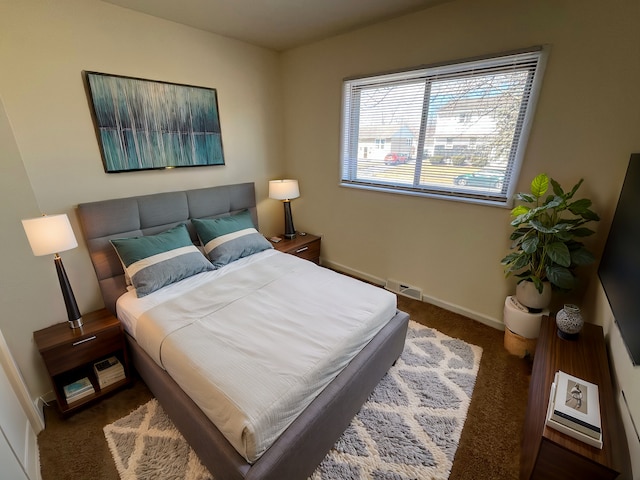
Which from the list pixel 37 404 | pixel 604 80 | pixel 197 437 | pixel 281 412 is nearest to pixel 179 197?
pixel 37 404

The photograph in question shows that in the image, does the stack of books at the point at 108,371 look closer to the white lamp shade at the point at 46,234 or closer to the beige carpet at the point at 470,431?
the beige carpet at the point at 470,431

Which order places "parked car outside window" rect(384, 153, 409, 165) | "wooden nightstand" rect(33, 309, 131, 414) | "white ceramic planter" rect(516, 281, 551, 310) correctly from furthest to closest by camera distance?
"parked car outside window" rect(384, 153, 409, 165)
"white ceramic planter" rect(516, 281, 551, 310)
"wooden nightstand" rect(33, 309, 131, 414)

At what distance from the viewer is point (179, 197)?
253cm

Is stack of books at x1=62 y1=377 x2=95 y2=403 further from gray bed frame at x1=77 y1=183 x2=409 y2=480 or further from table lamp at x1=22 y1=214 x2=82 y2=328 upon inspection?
table lamp at x1=22 y1=214 x2=82 y2=328

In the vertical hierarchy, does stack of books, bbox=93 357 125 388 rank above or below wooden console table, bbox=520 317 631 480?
below

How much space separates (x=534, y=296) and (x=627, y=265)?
2.44 feet

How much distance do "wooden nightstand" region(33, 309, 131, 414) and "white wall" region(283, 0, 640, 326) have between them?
2.33 m

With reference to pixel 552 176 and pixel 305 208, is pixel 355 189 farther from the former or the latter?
pixel 552 176

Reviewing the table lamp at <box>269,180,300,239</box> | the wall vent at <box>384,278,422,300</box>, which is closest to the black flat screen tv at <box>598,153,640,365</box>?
the wall vent at <box>384,278,422,300</box>

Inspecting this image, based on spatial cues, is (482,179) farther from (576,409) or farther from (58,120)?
(58,120)

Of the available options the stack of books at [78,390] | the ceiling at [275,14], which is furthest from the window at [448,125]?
the stack of books at [78,390]

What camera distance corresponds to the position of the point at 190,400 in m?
1.37

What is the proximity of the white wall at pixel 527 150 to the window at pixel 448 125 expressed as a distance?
0.30 ft

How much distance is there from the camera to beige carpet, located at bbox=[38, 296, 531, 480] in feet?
4.63
